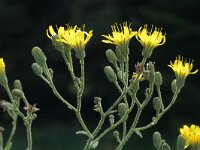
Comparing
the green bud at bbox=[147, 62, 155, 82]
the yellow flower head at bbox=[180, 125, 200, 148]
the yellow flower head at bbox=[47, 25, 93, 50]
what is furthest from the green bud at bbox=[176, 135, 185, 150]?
the yellow flower head at bbox=[47, 25, 93, 50]

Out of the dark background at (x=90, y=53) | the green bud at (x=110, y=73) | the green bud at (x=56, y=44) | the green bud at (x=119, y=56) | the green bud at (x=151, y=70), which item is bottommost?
the green bud at (x=151, y=70)

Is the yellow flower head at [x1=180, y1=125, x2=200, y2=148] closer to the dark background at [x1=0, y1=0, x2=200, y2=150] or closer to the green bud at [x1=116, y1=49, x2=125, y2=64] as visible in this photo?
the green bud at [x1=116, y1=49, x2=125, y2=64]

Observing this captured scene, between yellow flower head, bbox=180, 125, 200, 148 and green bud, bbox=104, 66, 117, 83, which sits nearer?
yellow flower head, bbox=180, 125, 200, 148

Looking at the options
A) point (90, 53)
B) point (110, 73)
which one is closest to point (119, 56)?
point (110, 73)

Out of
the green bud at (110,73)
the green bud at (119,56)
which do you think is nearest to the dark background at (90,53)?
the green bud at (110,73)

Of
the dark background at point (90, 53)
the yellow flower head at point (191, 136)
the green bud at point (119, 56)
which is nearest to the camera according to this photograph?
the yellow flower head at point (191, 136)

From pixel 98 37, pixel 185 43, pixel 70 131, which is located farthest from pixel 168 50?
pixel 70 131

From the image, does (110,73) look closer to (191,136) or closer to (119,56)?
(119,56)

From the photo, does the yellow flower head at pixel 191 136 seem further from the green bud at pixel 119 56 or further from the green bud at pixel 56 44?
the green bud at pixel 56 44
